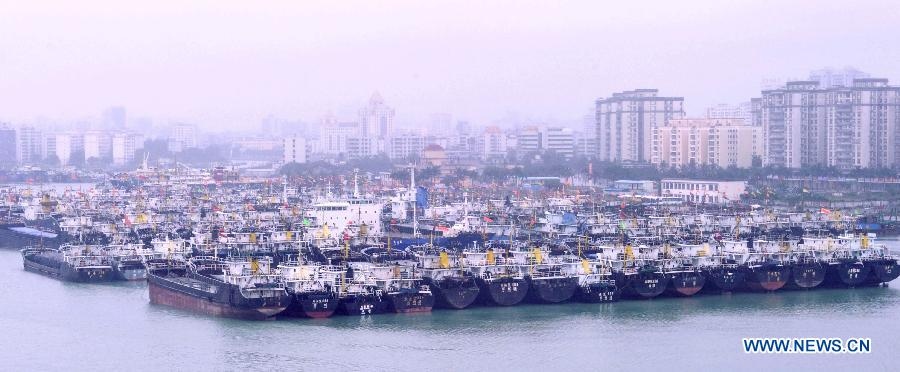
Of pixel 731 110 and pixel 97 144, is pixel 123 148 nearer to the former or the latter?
pixel 97 144

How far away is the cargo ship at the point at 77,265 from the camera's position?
496 inches

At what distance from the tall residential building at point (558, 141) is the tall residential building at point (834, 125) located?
38.9 feet

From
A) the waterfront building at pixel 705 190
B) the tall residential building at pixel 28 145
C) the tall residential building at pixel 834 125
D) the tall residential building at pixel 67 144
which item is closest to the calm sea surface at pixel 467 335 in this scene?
the waterfront building at pixel 705 190

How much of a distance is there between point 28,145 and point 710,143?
77.8 feet

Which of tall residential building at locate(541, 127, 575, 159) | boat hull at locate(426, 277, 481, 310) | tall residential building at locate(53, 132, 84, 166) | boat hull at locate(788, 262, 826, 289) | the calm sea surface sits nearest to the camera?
the calm sea surface

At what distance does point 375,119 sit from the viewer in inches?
1960

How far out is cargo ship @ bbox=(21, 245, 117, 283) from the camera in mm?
12609

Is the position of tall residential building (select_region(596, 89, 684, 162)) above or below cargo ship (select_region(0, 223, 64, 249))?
above

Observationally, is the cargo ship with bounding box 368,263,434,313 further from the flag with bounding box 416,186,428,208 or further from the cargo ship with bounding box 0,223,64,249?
the flag with bounding box 416,186,428,208

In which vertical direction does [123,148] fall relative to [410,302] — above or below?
above

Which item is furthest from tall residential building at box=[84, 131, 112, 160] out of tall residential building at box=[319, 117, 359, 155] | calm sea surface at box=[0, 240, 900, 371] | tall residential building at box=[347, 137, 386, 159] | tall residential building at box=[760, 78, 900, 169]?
calm sea surface at box=[0, 240, 900, 371]

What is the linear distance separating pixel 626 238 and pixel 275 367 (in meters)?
5.85

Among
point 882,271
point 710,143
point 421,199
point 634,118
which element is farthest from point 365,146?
point 882,271

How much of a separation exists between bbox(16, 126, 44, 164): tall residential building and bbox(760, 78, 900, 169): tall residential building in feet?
77.4
